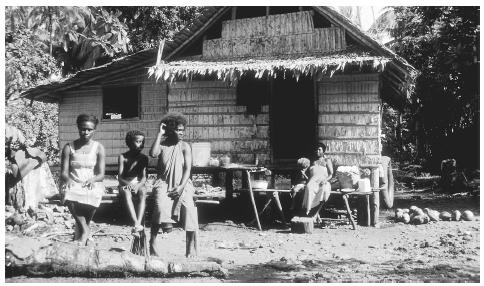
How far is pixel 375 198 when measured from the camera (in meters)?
8.59

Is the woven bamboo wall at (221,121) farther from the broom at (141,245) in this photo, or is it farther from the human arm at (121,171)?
the broom at (141,245)

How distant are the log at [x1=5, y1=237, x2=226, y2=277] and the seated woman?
3.68 m

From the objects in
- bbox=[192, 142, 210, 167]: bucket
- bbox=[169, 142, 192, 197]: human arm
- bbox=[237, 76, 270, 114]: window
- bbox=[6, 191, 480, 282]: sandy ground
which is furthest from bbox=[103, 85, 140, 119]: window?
bbox=[169, 142, 192, 197]: human arm

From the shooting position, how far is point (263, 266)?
5316mm

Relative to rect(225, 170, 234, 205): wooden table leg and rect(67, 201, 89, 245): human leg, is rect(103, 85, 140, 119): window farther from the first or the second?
rect(67, 201, 89, 245): human leg

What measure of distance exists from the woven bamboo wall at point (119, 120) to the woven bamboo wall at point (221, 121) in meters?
0.70

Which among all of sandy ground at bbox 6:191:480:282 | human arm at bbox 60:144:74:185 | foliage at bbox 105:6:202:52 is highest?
foliage at bbox 105:6:202:52

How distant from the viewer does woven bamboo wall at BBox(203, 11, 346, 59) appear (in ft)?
31.3

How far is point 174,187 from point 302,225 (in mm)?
3391

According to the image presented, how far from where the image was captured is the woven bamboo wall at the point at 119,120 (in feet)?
34.8

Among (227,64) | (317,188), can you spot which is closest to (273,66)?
(227,64)

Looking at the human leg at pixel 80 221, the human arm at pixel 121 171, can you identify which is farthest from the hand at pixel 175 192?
the human arm at pixel 121 171

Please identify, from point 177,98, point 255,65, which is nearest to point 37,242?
point 255,65

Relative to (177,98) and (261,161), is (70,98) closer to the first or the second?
(177,98)
